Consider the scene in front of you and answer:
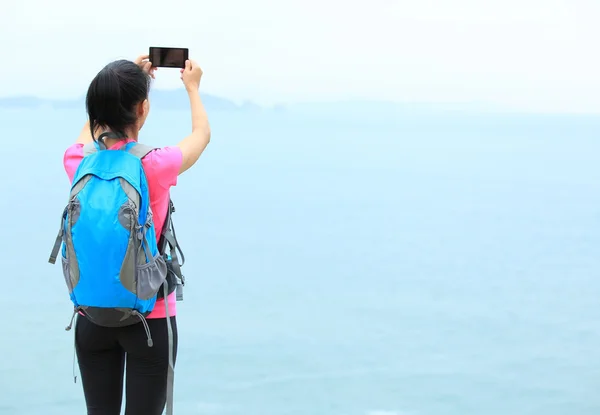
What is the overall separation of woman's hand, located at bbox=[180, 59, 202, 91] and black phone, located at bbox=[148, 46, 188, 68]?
14 millimetres

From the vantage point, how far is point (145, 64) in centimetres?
136

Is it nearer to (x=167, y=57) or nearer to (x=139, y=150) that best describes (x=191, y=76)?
(x=167, y=57)

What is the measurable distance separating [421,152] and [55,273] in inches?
326

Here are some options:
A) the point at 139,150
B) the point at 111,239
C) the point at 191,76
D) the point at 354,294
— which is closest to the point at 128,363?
the point at 111,239

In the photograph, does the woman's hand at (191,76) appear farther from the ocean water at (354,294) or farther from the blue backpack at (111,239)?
the ocean water at (354,294)

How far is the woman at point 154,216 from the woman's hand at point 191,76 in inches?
1.0

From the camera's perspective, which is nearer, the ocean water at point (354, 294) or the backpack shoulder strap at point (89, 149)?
the backpack shoulder strap at point (89, 149)

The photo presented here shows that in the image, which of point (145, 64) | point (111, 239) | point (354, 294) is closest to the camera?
point (111, 239)

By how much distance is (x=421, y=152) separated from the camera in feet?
39.6

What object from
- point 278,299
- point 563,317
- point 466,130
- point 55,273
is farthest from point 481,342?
point 466,130

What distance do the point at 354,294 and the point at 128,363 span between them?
9.62 ft

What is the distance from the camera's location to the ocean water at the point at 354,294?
2873 millimetres

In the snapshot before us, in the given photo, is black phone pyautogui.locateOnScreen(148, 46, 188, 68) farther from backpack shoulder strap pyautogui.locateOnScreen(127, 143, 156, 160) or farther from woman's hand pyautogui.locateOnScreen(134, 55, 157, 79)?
backpack shoulder strap pyautogui.locateOnScreen(127, 143, 156, 160)

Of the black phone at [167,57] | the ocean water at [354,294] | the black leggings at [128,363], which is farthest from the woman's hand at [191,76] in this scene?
the ocean water at [354,294]
